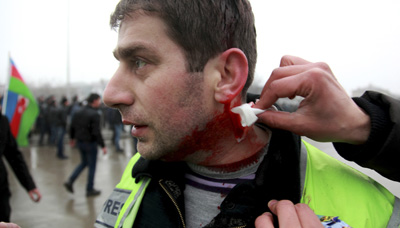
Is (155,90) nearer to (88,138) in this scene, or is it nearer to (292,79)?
(292,79)

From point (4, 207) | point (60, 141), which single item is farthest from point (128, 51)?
point (60, 141)

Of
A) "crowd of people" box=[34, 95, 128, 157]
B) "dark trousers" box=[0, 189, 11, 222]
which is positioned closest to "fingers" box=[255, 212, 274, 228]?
"dark trousers" box=[0, 189, 11, 222]

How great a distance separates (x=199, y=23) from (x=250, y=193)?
0.77 m

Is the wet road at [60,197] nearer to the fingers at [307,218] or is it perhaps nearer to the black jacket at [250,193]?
the black jacket at [250,193]

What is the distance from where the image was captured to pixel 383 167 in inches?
46.5

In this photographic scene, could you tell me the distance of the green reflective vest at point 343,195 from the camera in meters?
1.20

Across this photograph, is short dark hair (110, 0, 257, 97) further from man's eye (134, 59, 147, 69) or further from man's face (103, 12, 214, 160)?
man's eye (134, 59, 147, 69)

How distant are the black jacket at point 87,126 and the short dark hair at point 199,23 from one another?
5.43 meters

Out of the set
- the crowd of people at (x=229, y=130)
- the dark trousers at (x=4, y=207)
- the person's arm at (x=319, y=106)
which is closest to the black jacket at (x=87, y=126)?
the dark trousers at (x=4, y=207)

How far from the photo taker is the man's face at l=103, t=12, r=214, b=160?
1.35 metres

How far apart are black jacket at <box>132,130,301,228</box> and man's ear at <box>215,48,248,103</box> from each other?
28 cm

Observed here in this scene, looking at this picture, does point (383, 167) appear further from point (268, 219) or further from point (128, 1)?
point (128, 1)

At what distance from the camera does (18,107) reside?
7.04 meters

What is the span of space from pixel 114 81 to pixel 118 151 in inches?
411
